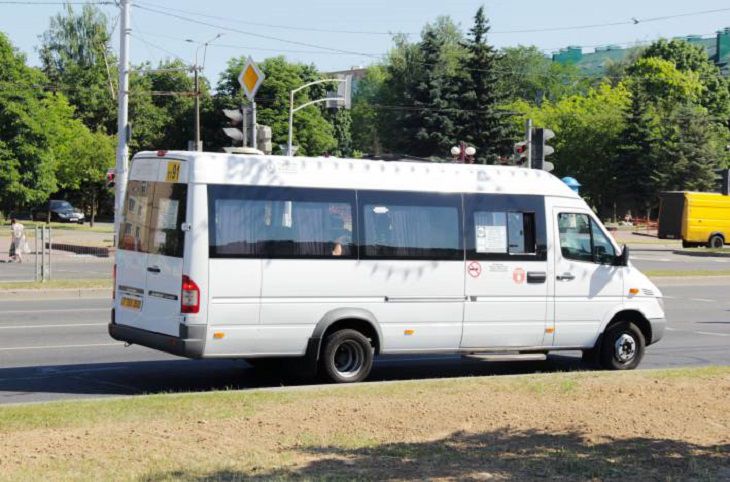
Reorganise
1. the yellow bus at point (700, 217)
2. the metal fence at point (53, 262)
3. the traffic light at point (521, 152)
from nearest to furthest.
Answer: the metal fence at point (53, 262)
the traffic light at point (521, 152)
the yellow bus at point (700, 217)

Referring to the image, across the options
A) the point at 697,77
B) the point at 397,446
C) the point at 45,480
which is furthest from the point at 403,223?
the point at 697,77

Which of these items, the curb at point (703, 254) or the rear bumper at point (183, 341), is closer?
the rear bumper at point (183, 341)

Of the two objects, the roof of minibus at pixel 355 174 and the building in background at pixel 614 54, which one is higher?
the building in background at pixel 614 54

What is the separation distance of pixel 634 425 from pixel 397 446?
2.20 meters

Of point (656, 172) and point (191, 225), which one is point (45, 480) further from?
point (656, 172)

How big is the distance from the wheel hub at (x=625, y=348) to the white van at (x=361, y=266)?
0.8 inches

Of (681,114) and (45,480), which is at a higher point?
(681,114)

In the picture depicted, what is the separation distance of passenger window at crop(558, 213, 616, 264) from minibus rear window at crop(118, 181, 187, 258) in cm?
477

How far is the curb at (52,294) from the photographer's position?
23.8 m

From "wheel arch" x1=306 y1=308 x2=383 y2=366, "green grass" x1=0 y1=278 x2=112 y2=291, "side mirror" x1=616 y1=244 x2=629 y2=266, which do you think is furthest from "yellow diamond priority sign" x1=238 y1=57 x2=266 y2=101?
"wheel arch" x1=306 y1=308 x2=383 y2=366

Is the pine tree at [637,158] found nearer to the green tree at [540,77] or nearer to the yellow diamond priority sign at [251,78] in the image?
the green tree at [540,77]

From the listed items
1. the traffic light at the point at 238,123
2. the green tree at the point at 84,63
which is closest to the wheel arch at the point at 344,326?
the traffic light at the point at 238,123

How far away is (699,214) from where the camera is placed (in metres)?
57.0

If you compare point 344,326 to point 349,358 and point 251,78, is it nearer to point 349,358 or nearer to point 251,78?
point 349,358
